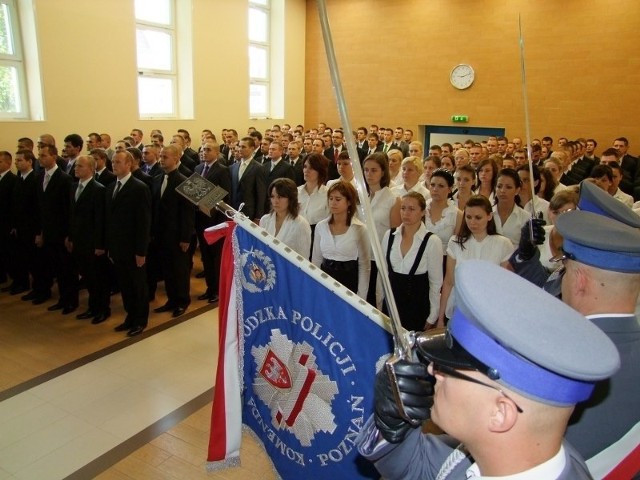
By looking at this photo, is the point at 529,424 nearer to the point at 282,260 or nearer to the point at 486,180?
the point at 282,260

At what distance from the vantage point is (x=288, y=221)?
157 inches

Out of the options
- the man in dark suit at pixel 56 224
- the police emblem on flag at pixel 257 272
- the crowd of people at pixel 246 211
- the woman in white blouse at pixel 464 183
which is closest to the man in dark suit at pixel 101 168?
the crowd of people at pixel 246 211

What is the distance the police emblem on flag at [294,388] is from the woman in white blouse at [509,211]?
247 centimetres

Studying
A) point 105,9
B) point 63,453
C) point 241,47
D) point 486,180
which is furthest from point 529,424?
point 241,47

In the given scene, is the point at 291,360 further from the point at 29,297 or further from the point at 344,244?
the point at 29,297

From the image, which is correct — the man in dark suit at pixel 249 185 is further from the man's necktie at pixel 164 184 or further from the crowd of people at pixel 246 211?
the man's necktie at pixel 164 184

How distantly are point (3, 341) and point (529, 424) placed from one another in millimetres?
4778

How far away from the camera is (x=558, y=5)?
11.2 meters

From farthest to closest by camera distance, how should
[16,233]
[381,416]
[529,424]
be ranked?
[16,233] < [381,416] < [529,424]

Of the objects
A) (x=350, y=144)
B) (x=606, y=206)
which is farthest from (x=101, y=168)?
(x=350, y=144)

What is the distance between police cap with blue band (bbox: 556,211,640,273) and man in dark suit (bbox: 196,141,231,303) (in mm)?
4277

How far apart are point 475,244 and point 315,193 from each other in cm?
221

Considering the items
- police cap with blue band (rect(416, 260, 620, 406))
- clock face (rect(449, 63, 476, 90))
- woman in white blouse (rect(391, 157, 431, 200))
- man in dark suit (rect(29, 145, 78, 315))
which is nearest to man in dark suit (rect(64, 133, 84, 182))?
man in dark suit (rect(29, 145, 78, 315))

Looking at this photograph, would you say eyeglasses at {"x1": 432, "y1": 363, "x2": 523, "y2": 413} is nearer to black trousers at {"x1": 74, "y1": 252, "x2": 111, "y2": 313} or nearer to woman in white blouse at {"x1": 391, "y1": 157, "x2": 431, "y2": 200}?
woman in white blouse at {"x1": 391, "y1": 157, "x2": 431, "y2": 200}
